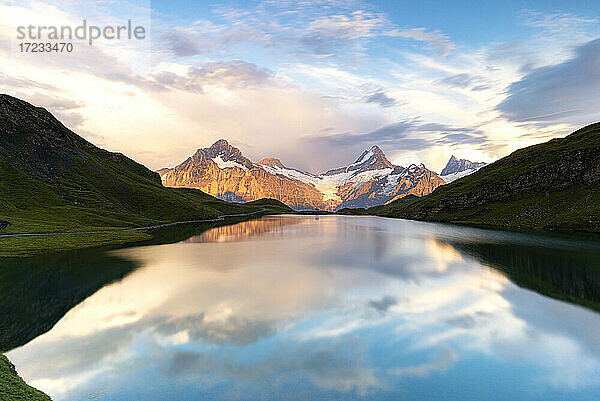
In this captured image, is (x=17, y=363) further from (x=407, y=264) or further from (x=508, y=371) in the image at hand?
(x=407, y=264)

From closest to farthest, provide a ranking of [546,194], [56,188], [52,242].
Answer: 1. [52,242]
2. [56,188]
3. [546,194]

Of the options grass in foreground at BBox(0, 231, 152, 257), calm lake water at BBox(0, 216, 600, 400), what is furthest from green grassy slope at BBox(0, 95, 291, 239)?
calm lake water at BBox(0, 216, 600, 400)

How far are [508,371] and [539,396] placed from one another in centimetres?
300

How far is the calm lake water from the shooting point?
20.3 m

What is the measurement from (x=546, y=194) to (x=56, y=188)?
228m

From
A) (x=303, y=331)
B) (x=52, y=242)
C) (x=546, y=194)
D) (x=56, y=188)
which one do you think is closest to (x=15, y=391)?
(x=303, y=331)

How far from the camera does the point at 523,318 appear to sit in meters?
32.5

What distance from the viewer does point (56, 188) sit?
14262 cm

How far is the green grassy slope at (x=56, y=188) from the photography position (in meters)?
108

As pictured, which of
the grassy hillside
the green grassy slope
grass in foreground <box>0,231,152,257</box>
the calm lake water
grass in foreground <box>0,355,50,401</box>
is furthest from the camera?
the grassy hillside

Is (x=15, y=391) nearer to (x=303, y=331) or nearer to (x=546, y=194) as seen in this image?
(x=303, y=331)

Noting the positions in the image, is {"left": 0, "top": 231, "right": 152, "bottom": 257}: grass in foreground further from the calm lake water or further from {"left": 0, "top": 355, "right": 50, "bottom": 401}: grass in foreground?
{"left": 0, "top": 355, "right": 50, "bottom": 401}: grass in foreground

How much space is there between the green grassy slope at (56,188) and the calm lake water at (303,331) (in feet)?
207

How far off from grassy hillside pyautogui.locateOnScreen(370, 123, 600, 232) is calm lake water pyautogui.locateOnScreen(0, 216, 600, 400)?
86669 millimetres
